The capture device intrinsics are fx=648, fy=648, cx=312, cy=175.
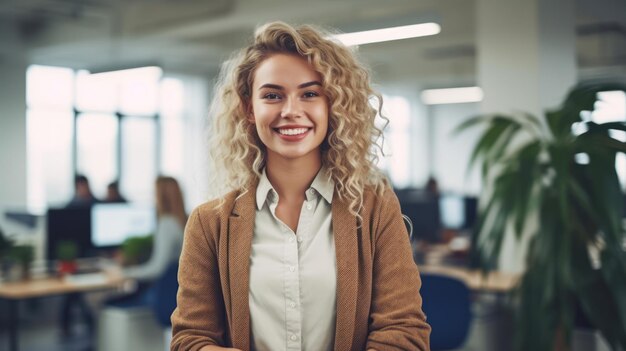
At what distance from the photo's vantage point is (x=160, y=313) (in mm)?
3615

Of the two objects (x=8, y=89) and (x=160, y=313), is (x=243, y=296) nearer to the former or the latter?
(x=160, y=313)

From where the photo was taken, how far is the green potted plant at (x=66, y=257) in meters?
4.79

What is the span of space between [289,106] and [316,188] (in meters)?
0.19

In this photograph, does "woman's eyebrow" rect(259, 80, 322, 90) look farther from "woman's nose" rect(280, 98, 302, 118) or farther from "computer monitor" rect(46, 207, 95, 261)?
"computer monitor" rect(46, 207, 95, 261)

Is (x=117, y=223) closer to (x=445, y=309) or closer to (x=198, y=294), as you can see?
(x=445, y=309)

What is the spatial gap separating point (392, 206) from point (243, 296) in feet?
1.14

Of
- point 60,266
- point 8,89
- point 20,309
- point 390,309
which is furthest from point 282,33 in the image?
point 8,89

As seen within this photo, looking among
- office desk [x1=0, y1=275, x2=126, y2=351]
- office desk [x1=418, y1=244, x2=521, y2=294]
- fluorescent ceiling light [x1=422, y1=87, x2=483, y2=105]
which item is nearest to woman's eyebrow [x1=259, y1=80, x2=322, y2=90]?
office desk [x1=418, y1=244, x2=521, y2=294]

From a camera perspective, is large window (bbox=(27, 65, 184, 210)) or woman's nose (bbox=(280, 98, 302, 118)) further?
large window (bbox=(27, 65, 184, 210))

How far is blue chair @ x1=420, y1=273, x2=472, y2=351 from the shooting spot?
9.94ft

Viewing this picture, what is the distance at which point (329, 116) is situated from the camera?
1344 millimetres

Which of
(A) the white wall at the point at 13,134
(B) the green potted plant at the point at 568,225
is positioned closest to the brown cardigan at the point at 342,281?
(B) the green potted plant at the point at 568,225

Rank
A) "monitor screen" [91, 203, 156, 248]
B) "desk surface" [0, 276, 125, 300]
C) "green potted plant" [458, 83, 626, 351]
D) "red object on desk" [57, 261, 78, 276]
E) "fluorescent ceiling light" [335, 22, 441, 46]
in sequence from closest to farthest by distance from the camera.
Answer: "green potted plant" [458, 83, 626, 351], "desk surface" [0, 276, 125, 300], "red object on desk" [57, 261, 78, 276], "monitor screen" [91, 203, 156, 248], "fluorescent ceiling light" [335, 22, 441, 46]

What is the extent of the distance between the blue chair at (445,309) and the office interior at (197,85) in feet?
2.19
